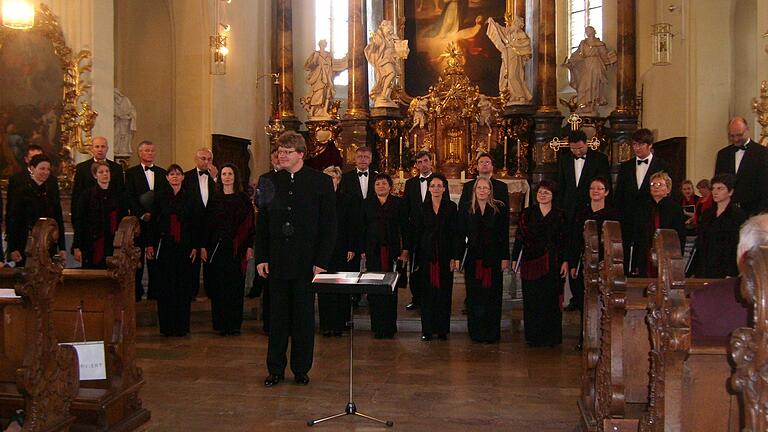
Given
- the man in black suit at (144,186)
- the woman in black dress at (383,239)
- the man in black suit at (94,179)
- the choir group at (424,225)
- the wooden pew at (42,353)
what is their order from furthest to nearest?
the man in black suit at (144,186)
the man in black suit at (94,179)
the woman in black dress at (383,239)
the choir group at (424,225)
the wooden pew at (42,353)

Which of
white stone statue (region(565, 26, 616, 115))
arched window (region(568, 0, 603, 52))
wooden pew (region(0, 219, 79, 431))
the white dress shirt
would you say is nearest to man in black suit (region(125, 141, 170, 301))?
wooden pew (region(0, 219, 79, 431))

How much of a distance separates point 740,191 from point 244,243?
476 cm

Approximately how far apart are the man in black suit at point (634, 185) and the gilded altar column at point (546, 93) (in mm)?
9175

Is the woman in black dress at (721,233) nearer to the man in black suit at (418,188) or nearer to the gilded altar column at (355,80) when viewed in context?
the man in black suit at (418,188)

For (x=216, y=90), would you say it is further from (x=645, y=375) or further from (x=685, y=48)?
(x=645, y=375)

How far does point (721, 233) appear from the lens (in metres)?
6.62

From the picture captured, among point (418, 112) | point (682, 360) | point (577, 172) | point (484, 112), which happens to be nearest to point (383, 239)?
point (577, 172)

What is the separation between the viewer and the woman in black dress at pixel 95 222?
738 centimetres

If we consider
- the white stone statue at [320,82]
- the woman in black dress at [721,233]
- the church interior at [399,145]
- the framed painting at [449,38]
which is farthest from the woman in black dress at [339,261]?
the framed painting at [449,38]

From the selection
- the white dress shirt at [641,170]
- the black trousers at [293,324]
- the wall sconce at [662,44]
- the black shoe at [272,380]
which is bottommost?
the black shoe at [272,380]

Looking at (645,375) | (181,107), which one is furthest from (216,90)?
(645,375)

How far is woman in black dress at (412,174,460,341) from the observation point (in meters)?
7.51

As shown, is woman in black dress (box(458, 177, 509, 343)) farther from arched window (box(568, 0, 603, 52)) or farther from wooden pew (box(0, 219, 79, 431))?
arched window (box(568, 0, 603, 52))

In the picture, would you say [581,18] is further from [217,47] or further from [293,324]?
[293,324]
